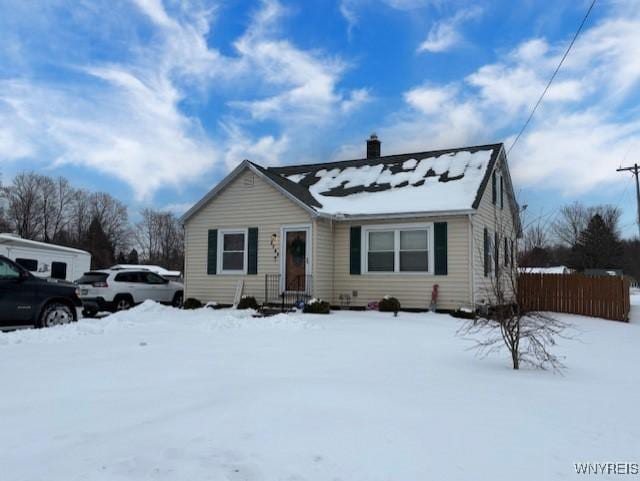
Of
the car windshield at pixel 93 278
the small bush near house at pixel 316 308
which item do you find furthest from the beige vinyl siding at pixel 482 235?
the car windshield at pixel 93 278

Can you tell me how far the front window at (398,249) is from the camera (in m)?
14.4

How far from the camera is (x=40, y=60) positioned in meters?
13.5

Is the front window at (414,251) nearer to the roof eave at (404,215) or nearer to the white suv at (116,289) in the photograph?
the roof eave at (404,215)

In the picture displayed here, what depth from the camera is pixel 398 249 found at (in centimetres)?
1465

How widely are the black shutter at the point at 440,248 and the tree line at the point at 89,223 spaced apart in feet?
153

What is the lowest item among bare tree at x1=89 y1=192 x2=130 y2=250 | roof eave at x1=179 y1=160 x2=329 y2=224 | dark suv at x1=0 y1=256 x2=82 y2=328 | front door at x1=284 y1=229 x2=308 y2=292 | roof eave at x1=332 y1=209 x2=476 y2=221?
dark suv at x1=0 y1=256 x2=82 y2=328

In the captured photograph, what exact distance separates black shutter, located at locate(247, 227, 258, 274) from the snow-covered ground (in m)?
7.54

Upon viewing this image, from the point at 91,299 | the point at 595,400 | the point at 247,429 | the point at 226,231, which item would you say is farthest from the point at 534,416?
the point at 91,299

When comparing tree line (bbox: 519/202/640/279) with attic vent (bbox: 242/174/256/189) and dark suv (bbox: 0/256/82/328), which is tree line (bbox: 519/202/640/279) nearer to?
attic vent (bbox: 242/174/256/189)

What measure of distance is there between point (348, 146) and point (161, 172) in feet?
36.6

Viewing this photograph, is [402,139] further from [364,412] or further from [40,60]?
[364,412]

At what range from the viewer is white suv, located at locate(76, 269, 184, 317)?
14930 mm

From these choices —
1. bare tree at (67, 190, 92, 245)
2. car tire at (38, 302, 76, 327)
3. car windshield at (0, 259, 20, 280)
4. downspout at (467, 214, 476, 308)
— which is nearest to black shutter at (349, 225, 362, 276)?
downspout at (467, 214, 476, 308)

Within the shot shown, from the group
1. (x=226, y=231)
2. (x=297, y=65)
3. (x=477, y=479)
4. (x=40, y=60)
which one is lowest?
(x=477, y=479)
